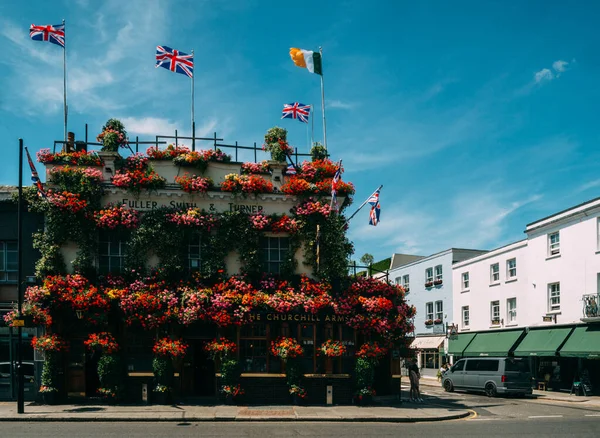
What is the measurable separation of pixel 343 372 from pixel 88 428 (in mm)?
10227

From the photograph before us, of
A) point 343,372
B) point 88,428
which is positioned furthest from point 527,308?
point 88,428

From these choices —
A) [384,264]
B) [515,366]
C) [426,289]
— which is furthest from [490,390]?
[384,264]

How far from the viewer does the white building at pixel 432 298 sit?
49.4 meters

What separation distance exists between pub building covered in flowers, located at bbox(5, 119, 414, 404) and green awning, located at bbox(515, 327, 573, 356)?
12.5 m

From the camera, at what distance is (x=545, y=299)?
36.6 m

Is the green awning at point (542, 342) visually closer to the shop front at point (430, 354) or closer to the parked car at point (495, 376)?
the parked car at point (495, 376)

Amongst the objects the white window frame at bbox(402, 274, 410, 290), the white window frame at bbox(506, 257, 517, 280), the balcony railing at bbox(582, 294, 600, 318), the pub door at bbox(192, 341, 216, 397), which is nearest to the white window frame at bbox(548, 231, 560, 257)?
the white window frame at bbox(506, 257, 517, 280)

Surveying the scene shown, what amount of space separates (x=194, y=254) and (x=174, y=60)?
7.57 metres

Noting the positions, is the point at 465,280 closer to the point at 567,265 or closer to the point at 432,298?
the point at 432,298

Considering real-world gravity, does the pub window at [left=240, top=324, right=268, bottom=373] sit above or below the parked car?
above

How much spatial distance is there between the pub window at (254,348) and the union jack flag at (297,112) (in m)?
8.87

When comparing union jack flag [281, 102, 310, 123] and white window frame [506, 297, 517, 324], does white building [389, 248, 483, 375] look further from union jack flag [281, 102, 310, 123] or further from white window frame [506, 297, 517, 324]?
union jack flag [281, 102, 310, 123]

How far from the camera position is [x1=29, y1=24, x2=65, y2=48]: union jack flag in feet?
80.1

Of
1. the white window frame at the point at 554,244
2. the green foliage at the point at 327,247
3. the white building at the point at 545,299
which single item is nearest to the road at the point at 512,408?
the white building at the point at 545,299
